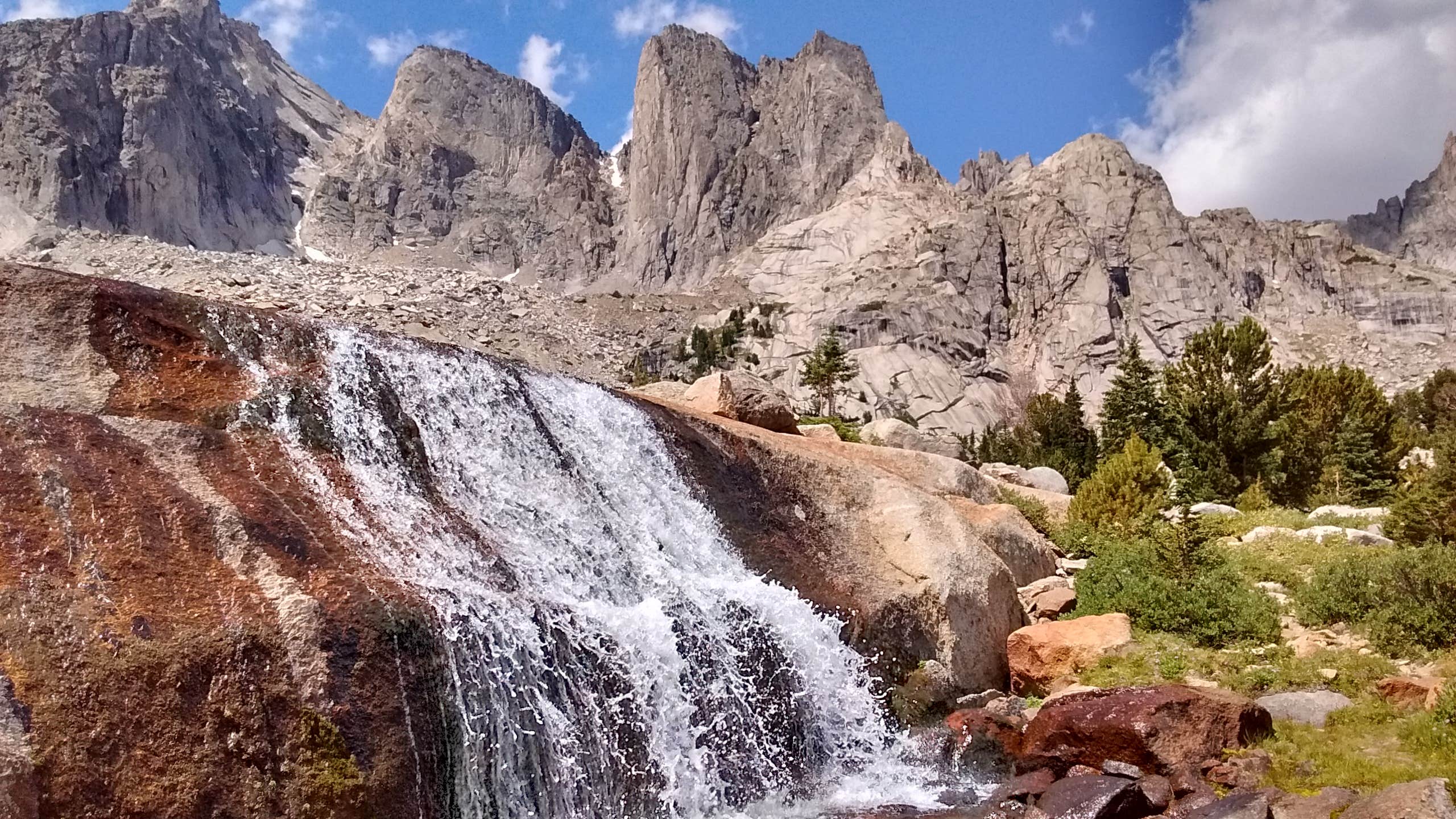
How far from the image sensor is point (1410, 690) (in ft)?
36.7

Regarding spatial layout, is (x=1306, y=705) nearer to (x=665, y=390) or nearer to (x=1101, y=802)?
(x=1101, y=802)

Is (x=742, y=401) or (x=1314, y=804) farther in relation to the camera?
(x=742, y=401)

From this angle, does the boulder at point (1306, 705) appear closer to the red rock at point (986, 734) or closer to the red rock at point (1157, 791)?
the red rock at point (1157, 791)

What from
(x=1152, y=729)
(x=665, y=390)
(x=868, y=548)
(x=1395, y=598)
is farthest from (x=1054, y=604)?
(x=665, y=390)

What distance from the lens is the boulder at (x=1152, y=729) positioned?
10.6 m

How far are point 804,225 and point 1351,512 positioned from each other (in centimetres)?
14326

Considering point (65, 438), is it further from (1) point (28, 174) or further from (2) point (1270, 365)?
(1) point (28, 174)

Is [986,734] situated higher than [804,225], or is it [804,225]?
[804,225]

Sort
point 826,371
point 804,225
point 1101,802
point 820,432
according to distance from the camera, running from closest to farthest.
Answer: point 1101,802, point 820,432, point 826,371, point 804,225

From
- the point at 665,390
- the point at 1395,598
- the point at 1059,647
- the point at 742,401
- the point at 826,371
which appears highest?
the point at 826,371

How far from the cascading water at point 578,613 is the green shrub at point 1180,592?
5.41 m

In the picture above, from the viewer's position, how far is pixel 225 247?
161500 millimetres

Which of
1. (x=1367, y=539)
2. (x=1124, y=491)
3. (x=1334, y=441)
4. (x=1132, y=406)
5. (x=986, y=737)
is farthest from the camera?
(x=1132, y=406)

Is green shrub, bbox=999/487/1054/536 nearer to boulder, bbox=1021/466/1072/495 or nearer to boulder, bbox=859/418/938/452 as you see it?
boulder, bbox=1021/466/1072/495
